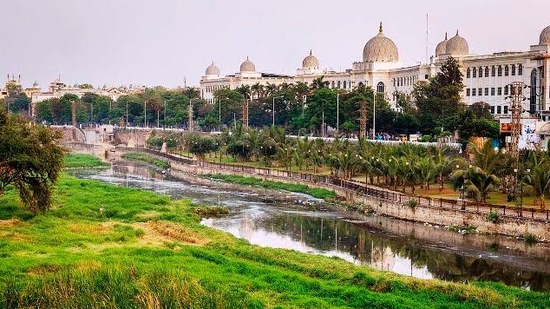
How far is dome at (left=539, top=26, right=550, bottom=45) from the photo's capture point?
8088 centimetres

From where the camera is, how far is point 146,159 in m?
108

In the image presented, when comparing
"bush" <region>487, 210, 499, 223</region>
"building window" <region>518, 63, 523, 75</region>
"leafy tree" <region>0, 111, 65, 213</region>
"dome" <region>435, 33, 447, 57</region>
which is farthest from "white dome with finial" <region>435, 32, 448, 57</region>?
"leafy tree" <region>0, 111, 65, 213</region>

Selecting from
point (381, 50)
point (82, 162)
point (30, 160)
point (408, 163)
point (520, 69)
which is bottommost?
point (82, 162)

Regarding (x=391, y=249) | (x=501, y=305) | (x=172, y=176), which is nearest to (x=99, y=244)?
(x=391, y=249)

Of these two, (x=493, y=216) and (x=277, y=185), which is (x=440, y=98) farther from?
(x=493, y=216)

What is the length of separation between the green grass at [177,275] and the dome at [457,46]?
58.2m

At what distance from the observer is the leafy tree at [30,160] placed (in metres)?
42.3

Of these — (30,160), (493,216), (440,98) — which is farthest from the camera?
(440,98)

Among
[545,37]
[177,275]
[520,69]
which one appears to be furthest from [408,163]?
[520,69]

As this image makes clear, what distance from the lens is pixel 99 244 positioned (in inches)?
1474

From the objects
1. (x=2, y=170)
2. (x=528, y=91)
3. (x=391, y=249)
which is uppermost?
(x=528, y=91)

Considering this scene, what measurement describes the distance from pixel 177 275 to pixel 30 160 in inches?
752

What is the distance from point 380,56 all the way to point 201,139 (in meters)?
29.8

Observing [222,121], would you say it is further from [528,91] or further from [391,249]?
[391,249]
